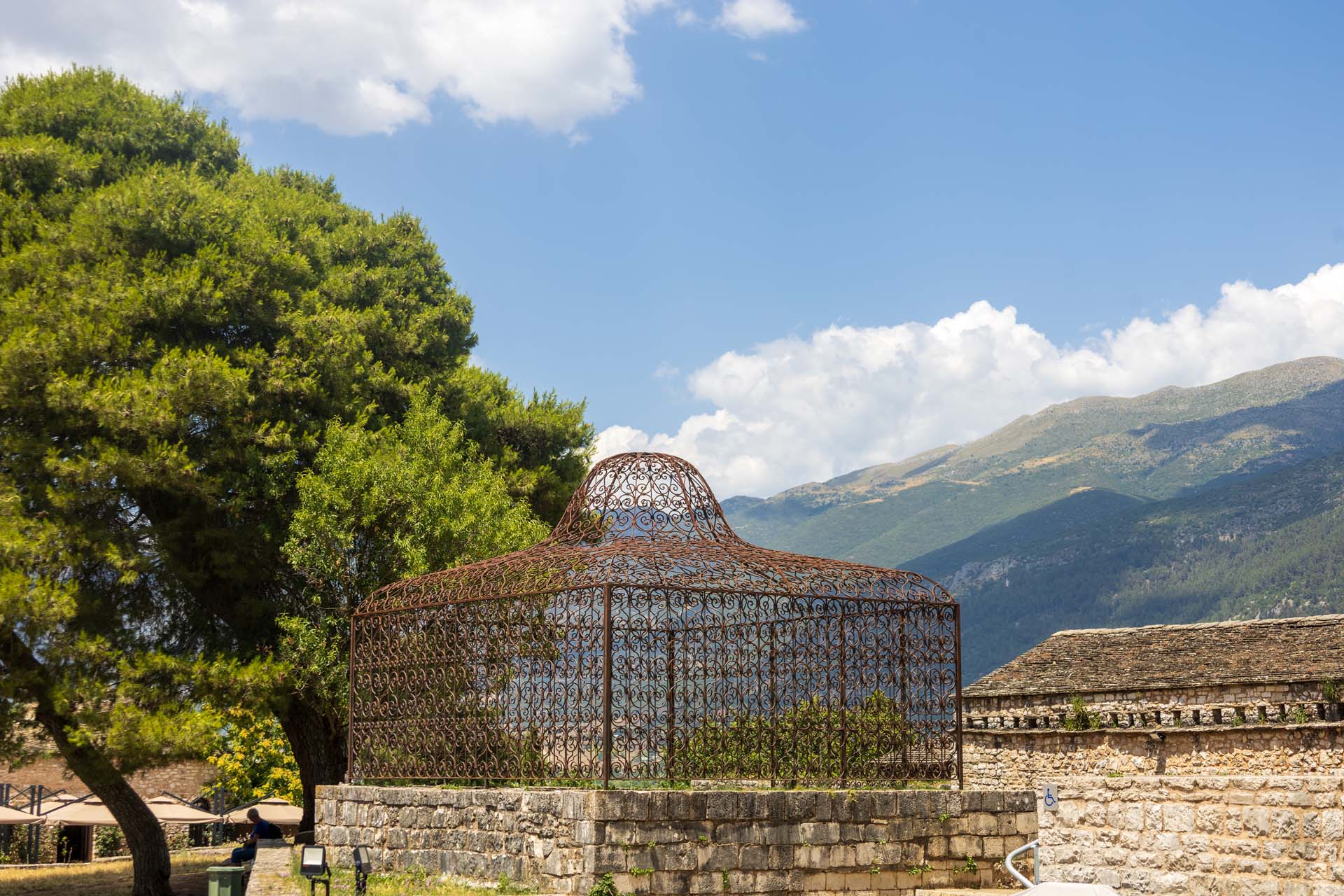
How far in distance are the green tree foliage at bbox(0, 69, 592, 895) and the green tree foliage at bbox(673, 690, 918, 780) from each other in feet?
26.3

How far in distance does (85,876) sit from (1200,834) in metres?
20.3

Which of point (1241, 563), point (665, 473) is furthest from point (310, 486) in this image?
point (1241, 563)

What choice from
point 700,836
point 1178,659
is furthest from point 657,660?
point 1178,659

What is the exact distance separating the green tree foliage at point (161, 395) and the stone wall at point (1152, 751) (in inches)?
683

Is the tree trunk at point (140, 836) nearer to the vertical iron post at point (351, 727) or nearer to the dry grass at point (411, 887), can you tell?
the vertical iron post at point (351, 727)

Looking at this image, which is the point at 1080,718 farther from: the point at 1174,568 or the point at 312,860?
the point at 1174,568

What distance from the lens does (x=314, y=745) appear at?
72.3ft

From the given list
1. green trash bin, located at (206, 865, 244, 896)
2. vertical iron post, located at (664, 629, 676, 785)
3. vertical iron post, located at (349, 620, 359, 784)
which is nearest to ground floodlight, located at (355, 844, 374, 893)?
green trash bin, located at (206, 865, 244, 896)

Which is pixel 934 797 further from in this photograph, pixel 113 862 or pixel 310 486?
pixel 113 862

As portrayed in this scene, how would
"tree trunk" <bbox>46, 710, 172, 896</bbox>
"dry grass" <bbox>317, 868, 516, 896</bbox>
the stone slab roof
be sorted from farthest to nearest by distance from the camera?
1. the stone slab roof
2. "tree trunk" <bbox>46, 710, 172, 896</bbox>
3. "dry grass" <bbox>317, 868, 516, 896</bbox>

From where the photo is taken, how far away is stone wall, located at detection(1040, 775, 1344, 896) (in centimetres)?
1137

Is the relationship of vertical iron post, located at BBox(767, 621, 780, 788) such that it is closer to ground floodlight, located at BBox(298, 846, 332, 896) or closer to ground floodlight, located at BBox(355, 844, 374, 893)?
ground floodlight, located at BBox(355, 844, 374, 893)

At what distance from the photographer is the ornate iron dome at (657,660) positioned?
42.8 feet

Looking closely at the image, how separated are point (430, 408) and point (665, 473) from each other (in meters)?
8.83
